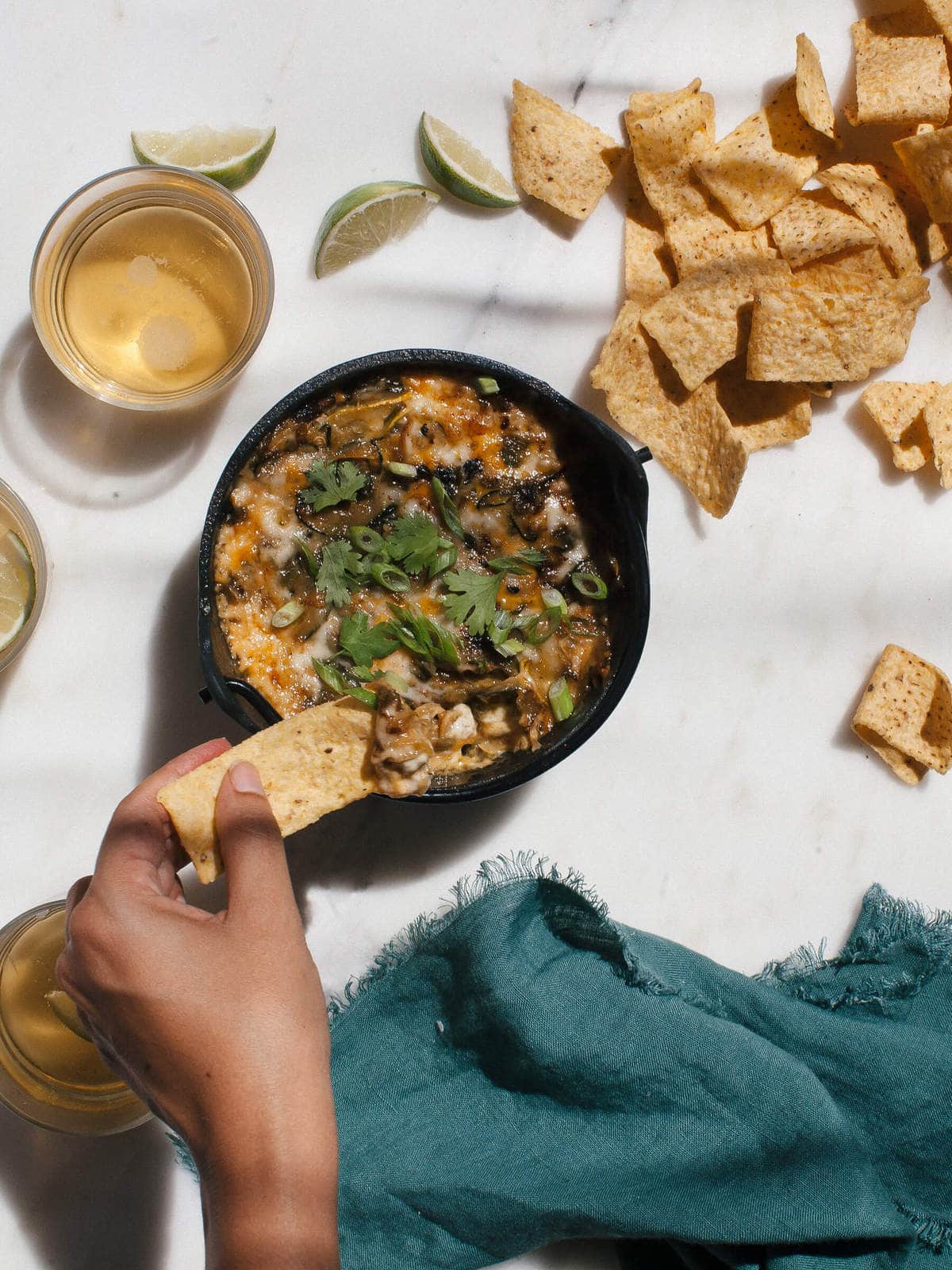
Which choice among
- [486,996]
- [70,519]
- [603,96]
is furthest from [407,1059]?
[603,96]

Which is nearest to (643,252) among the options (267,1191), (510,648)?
(510,648)

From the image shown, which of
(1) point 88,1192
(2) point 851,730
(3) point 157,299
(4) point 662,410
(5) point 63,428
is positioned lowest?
(1) point 88,1192

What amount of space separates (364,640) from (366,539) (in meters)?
0.17

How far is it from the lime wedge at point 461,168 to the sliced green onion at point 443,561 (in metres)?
0.72

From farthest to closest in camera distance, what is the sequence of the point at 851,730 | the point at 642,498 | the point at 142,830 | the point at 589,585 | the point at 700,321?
1. the point at 851,730
2. the point at 700,321
3. the point at 589,585
4. the point at 642,498
5. the point at 142,830

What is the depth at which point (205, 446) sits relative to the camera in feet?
7.17

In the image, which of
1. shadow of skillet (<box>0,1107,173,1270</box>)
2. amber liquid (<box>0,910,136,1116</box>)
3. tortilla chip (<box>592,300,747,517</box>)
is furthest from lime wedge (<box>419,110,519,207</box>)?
shadow of skillet (<box>0,1107,173,1270</box>)

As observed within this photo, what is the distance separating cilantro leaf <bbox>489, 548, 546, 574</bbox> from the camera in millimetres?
1946

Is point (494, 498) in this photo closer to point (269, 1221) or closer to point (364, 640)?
point (364, 640)

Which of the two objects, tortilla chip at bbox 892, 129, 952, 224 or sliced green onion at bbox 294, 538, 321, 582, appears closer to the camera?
sliced green onion at bbox 294, 538, 321, 582

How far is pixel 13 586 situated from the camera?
2.07m

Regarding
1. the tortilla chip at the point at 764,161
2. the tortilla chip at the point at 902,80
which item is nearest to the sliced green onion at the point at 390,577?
the tortilla chip at the point at 764,161

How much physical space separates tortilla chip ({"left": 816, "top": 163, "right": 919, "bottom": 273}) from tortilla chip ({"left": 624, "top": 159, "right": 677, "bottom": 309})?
1.05 ft

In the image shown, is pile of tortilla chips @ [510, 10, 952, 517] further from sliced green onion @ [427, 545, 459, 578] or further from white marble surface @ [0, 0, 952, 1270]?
sliced green onion @ [427, 545, 459, 578]
